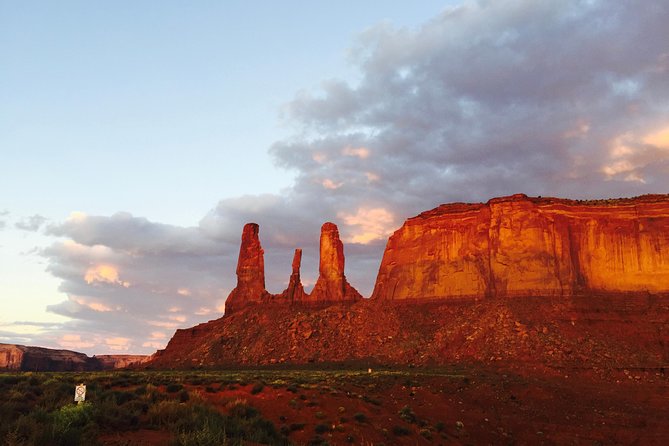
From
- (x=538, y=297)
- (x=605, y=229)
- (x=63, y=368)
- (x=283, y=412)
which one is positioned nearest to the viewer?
(x=283, y=412)

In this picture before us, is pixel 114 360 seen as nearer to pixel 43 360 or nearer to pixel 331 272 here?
pixel 43 360

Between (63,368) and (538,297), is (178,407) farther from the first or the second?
(63,368)

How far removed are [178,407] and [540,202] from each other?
77346 mm

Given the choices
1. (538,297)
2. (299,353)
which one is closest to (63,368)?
(299,353)

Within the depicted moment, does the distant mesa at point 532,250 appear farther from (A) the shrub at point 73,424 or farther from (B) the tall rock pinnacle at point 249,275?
(A) the shrub at point 73,424

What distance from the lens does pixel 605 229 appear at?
266ft

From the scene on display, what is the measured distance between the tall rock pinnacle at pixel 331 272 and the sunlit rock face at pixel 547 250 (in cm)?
1648

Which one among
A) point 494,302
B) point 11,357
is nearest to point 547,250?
point 494,302

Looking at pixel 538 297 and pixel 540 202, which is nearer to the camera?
pixel 538 297

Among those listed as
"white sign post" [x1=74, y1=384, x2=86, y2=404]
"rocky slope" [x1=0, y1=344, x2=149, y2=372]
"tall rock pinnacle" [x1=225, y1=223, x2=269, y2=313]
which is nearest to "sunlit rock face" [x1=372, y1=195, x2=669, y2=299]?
"tall rock pinnacle" [x1=225, y1=223, x2=269, y2=313]

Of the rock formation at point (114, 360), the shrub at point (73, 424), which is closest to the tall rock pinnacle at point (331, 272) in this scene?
the rock formation at point (114, 360)

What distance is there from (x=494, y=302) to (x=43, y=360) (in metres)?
110

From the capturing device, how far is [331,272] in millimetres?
108125

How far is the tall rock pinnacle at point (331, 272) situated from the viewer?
10575 centimetres
